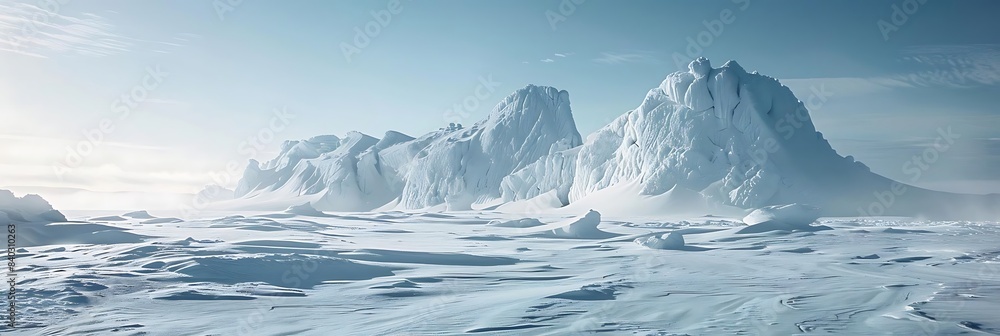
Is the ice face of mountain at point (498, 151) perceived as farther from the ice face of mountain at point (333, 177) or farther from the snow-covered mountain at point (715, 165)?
the ice face of mountain at point (333, 177)

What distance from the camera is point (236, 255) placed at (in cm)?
1234

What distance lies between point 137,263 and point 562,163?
40.1 metres

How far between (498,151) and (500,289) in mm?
49174

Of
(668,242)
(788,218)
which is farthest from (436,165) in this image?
(668,242)

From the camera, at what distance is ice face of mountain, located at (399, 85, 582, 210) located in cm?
5800

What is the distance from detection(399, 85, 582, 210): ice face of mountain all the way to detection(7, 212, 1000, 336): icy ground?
41356 mm

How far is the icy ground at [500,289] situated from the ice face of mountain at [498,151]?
4136 cm

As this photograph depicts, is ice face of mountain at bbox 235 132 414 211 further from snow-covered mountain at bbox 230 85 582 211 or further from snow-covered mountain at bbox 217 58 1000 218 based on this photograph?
snow-covered mountain at bbox 217 58 1000 218

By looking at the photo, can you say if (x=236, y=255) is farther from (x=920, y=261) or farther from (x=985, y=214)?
(x=985, y=214)

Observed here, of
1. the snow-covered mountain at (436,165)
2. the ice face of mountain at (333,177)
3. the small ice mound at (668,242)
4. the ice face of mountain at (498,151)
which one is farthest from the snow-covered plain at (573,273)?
the ice face of mountain at (333,177)

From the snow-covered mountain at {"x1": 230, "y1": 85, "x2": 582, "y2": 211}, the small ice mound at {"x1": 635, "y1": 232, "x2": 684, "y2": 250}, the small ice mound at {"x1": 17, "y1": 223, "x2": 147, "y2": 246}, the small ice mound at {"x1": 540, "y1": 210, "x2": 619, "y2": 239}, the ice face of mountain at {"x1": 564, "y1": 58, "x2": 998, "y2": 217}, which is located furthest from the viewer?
the snow-covered mountain at {"x1": 230, "y1": 85, "x2": 582, "y2": 211}

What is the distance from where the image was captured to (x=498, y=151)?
59.2 meters

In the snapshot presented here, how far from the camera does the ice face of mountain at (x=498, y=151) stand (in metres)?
58.0

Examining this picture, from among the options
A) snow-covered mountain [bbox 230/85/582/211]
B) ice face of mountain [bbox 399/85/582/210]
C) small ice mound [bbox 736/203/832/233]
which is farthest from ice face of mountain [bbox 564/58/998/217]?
ice face of mountain [bbox 399/85/582/210]
